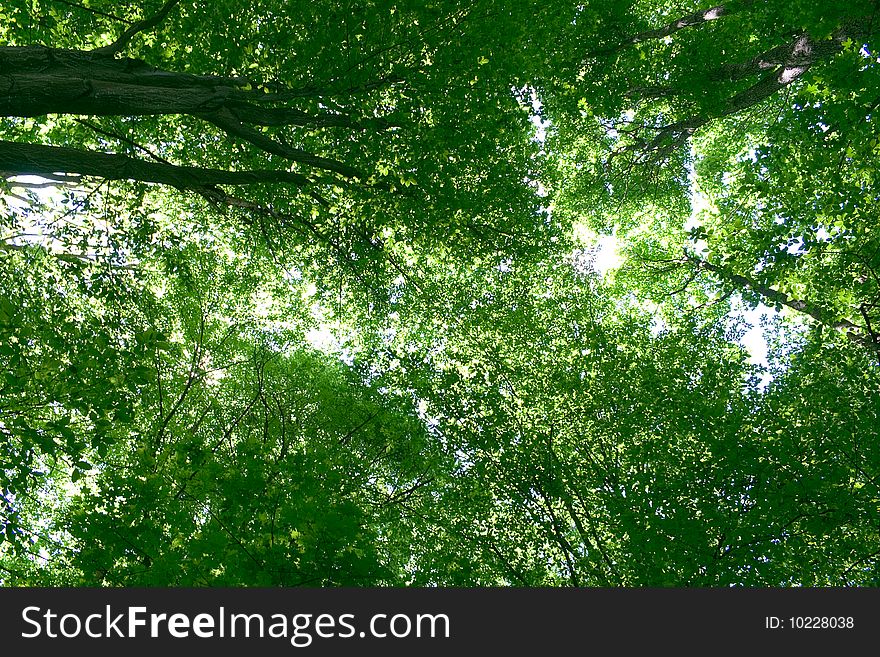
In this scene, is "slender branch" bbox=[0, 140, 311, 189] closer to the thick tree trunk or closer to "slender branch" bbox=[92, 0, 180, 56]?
the thick tree trunk

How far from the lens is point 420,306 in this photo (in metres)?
15.3

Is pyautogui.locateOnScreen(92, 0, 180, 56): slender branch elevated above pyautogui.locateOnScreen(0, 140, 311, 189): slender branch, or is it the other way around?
pyautogui.locateOnScreen(92, 0, 180, 56): slender branch

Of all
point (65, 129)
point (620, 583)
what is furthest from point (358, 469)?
point (65, 129)

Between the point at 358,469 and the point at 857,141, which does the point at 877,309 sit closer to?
the point at 857,141

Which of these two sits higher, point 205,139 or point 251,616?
point 205,139

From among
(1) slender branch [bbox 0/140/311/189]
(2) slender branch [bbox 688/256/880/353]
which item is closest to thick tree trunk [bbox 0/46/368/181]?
(1) slender branch [bbox 0/140/311/189]

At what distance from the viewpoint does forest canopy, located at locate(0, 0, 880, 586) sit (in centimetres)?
826

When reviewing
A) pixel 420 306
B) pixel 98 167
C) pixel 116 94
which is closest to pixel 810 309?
pixel 420 306

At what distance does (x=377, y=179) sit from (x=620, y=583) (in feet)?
31.6

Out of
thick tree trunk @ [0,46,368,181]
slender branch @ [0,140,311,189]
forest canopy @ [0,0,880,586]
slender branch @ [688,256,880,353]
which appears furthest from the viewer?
slender branch @ [688,256,880,353]

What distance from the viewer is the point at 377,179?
38.7 ft

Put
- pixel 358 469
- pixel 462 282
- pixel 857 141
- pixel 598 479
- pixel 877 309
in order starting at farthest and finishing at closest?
pixel 462 282 → pixel 358 469 → pixel 877 309 → pixel 598 479 → pixel 857 141

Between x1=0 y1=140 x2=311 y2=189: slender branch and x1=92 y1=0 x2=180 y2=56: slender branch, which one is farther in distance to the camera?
x1=92 y1=0 x2=180 y2=56: slender branch

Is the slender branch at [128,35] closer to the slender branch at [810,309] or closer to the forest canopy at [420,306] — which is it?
the forest canopy at [420,306]
